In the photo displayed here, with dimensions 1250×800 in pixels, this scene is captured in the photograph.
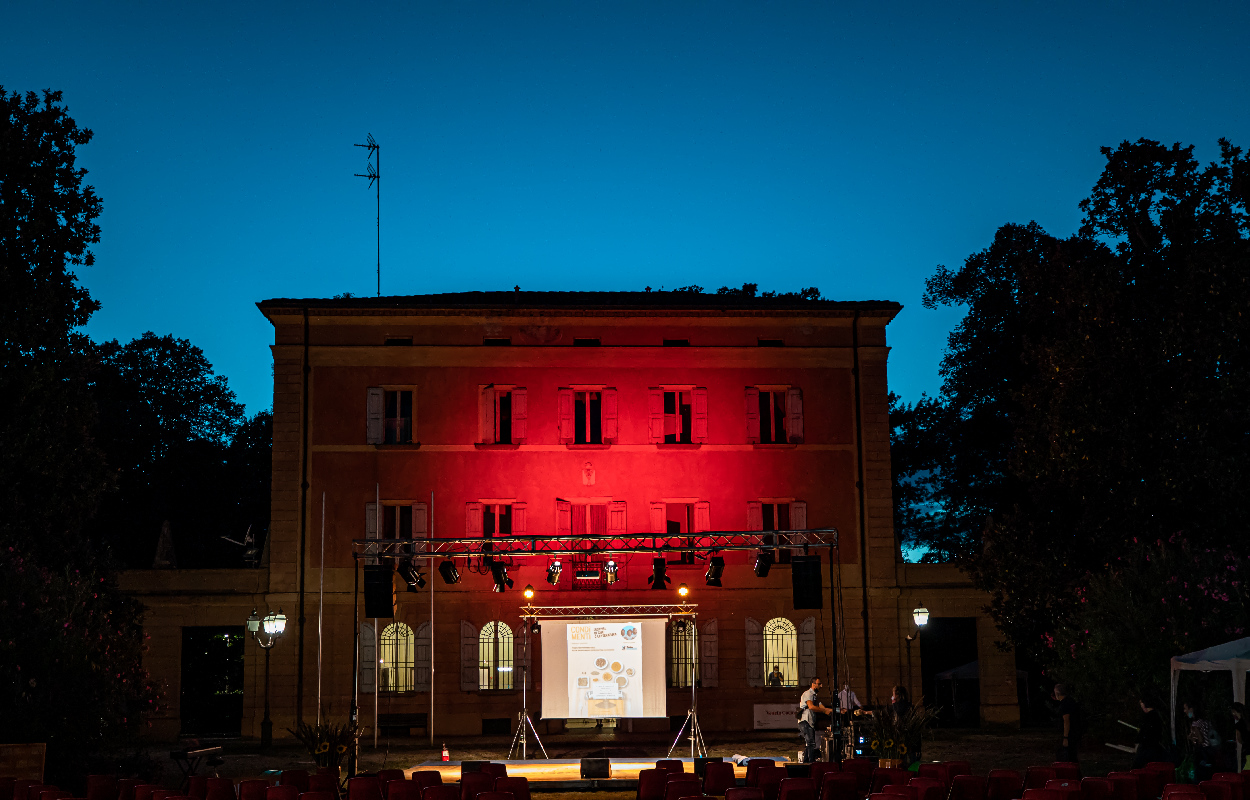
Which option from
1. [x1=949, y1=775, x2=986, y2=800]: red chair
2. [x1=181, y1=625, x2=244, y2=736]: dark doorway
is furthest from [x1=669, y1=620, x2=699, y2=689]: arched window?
[x1=949, y1=775, x2=986, y2=800]: red chair

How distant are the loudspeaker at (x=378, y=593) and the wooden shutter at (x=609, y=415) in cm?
683

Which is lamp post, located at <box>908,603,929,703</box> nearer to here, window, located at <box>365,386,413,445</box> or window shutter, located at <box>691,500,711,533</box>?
window shutter, located at <box>691,500,711,533</box>

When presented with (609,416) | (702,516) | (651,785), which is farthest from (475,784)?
(609,416)

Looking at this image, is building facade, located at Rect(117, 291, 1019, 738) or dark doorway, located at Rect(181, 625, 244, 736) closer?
building facade, located at Rect(117, 291, 1019, 738)

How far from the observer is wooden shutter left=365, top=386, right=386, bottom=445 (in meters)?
26.9

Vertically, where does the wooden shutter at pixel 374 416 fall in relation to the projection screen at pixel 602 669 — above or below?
above

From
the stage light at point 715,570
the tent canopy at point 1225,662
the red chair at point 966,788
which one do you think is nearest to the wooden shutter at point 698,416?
the stage light at point 715,570

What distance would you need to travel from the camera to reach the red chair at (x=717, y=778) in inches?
547

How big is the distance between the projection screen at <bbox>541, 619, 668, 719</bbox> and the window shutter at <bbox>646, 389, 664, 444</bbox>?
6.21m

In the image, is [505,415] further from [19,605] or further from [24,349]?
[19,605]

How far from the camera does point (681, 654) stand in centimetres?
2684

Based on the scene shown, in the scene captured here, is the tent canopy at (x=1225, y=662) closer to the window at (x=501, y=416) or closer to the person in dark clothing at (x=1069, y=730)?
the person in dark clothing at (x=1069, y=730)

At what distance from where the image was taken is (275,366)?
2717cm

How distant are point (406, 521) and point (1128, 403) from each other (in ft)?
49.3
